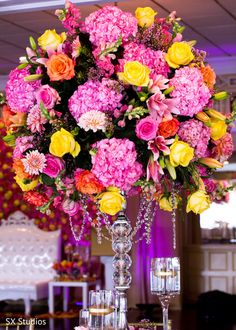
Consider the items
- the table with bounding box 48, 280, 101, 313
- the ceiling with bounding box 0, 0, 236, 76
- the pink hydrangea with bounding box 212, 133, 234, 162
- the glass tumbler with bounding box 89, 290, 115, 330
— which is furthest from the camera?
the table with bounding box 48, 280, 101, 313

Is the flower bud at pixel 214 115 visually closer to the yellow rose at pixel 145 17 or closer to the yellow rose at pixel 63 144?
the yellow rose at pixel 145 17

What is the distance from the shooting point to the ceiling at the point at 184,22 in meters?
7.93

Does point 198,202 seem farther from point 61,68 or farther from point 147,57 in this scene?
point 61,68

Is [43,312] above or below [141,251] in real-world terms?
below

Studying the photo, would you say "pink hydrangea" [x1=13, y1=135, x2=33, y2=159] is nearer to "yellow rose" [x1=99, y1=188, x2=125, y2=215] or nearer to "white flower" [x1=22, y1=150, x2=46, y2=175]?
"white flower" [x1=22, y1=150, x2=46, y2=175]

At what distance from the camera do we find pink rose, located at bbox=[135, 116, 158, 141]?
233cm

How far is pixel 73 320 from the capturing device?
10.9m

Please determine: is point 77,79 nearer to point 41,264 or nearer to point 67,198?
point 67,198

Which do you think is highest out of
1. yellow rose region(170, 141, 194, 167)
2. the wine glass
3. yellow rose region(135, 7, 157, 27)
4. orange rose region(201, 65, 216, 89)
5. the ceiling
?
the ceiling

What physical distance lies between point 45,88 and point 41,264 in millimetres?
10136

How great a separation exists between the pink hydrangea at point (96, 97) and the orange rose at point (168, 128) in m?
0.15

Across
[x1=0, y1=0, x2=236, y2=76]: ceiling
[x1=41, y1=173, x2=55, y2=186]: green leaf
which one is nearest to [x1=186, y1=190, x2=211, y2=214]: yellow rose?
[x1=41, y1=173, x2=55, y2=186]: green leaf

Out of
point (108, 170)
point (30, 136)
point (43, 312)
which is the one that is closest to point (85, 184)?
point (108, 170)

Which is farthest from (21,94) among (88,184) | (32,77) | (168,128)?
(168,128)
